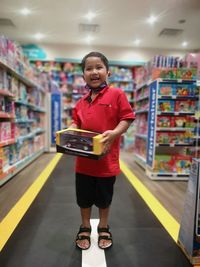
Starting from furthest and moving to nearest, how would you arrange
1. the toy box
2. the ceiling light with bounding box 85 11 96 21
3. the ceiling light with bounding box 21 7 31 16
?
the ceiling light with bounding box 85 11 96 21
the ceiling light with bounding box 21 7 31 16
the toy box

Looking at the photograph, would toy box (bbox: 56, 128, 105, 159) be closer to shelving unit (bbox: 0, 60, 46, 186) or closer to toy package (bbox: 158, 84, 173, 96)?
shelving unit (bbox: 0, 60, 46, 186)

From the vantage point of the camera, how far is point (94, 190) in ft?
4.83

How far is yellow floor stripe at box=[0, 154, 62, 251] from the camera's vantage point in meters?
1.60

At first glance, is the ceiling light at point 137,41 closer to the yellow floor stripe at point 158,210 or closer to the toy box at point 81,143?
the yellow floor stripe at point 158,210

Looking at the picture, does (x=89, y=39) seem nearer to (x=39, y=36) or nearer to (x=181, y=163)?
(x=39, y=36)

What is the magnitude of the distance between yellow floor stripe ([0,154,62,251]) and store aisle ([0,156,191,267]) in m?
0.05

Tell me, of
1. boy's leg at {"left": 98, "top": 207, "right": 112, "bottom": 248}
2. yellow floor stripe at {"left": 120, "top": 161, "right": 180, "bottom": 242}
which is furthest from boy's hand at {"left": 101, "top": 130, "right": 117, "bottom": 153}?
yellow floor stripe at {"left": 120, "top": 161, "right": 180, "bottom": 242}

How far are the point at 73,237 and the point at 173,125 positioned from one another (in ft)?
7.42

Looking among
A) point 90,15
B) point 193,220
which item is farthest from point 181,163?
point 90,15

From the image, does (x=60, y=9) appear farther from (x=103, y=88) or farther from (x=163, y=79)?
(x=103, y=88)

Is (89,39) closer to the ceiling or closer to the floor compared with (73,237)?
closer to the ceiling

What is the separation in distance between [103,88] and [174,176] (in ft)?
7.71

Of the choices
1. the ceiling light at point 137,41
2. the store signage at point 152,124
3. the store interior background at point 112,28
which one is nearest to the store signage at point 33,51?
the store interior background at point 112,28

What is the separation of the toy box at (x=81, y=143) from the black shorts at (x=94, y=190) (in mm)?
287
